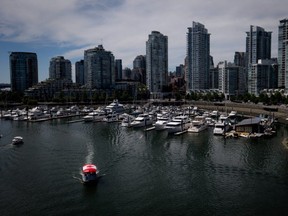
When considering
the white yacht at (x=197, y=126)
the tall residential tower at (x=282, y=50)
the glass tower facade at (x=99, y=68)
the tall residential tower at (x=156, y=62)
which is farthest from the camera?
the tall residential tower at (x=156, y=62)

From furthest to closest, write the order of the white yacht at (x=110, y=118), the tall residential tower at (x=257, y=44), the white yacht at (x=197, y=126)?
the tall residential tower at (x=257, y=44)
the white yacht at (x=110, y=118)
the white yacht at (x=197, y=126)

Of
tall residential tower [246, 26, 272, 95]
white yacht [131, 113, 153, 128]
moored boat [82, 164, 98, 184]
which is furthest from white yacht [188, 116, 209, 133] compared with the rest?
tall residential tower [246, 26, 272, 95]

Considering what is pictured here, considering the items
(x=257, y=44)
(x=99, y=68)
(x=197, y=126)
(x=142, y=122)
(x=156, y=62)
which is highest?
(x=257, y=44)

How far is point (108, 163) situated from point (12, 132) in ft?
110

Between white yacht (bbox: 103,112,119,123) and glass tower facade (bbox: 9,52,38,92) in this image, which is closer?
white yacht (bbox: 103,112,119,123)

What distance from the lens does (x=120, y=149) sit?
144ft

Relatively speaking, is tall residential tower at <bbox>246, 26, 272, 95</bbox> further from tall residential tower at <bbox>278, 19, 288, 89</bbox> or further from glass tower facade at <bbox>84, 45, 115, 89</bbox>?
glass tower facade at <bbox>84, 45, 115, 89</bbox>

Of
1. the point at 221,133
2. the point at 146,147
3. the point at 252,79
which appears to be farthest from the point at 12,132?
the point at 252,79

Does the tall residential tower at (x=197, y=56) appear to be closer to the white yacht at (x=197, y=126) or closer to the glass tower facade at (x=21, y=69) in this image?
the glass tower facade at (x=21, y=69)

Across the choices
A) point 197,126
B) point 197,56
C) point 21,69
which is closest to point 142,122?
point 197,126

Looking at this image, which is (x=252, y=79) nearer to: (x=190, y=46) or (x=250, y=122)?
(x=190, y=46)

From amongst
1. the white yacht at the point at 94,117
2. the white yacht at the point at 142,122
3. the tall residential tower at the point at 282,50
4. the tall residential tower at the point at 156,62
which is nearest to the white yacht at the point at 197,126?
the white yacht at the point at 142,122

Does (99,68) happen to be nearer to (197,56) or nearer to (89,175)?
(197,56)

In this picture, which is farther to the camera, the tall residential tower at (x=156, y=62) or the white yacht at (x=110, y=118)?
the tall residential tower at (x=156, y=62)
